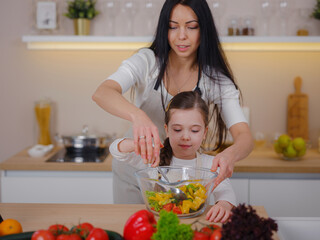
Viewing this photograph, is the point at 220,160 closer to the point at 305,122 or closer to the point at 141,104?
the point at 141,104

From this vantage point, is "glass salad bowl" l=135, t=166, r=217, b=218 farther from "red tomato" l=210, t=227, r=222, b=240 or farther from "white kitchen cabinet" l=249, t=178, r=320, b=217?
"white kitchen cabinet" l=249, t=178, r=320, b=217

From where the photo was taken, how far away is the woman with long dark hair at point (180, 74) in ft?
5.26

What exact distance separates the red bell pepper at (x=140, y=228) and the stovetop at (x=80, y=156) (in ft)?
4.51

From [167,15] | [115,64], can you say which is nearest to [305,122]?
[115,64]

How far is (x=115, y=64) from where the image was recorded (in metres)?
2.82

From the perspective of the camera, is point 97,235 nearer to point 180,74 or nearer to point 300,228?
point 300,228

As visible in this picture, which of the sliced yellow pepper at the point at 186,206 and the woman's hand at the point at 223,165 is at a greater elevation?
the woman's hand at the point at 223,165

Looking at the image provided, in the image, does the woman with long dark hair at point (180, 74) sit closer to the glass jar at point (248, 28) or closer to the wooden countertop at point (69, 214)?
the wooden countertop at point (69, 214)

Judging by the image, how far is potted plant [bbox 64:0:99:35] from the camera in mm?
2609

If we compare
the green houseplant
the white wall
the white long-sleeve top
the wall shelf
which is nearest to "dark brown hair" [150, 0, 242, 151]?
the white long-sleeve top

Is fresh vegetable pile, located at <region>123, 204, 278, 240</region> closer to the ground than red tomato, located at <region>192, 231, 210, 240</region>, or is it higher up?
higher up

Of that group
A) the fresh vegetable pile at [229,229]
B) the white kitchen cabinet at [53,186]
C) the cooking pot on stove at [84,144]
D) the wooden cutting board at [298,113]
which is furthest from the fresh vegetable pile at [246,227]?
the wooden cutting board at [298,113]

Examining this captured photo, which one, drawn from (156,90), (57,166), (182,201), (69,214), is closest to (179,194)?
(182,201)

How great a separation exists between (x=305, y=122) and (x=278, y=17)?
0.72m
